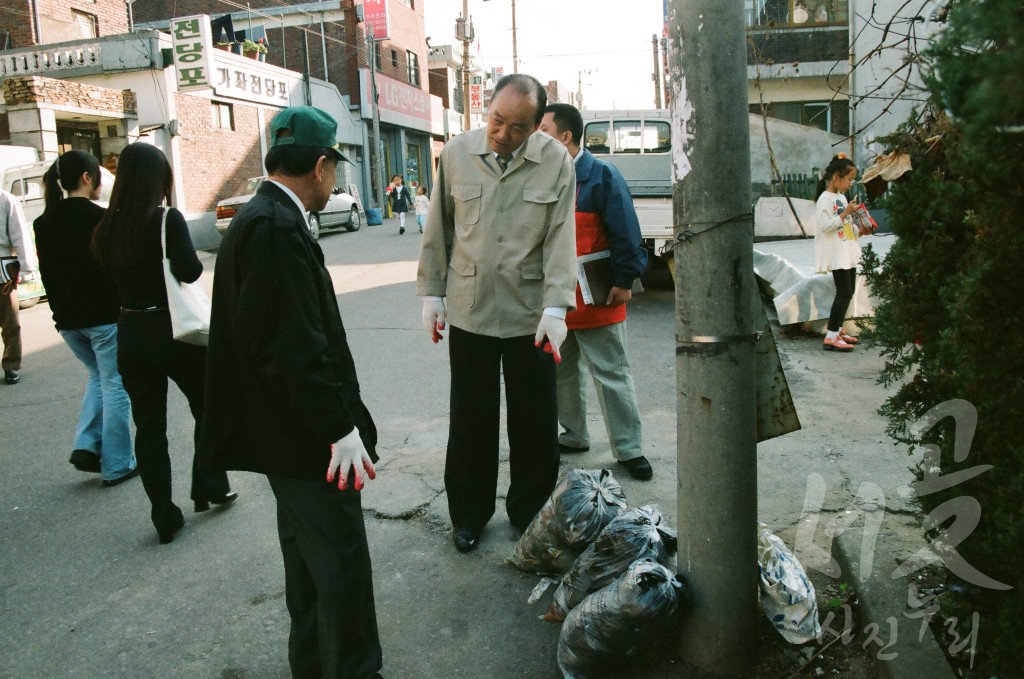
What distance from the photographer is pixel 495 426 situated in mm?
3672

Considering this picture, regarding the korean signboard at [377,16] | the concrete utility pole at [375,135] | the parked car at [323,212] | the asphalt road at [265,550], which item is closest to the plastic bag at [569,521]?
the asphalt road at [265,550]

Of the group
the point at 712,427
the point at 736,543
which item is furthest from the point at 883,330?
the point at 736,543

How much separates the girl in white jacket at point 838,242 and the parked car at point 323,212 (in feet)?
45.4

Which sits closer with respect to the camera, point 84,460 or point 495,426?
point 495,426

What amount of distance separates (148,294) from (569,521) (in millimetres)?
2280

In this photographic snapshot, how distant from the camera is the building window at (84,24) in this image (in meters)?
25.5

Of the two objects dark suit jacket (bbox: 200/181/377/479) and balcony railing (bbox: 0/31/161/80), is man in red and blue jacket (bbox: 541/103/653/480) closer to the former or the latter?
dark suit jacket (bbox: 200/181/377/479)

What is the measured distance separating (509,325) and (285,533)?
1327 millimetres

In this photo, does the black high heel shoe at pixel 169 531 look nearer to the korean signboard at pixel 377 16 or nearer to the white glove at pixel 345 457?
the white glove at pixel 345 457

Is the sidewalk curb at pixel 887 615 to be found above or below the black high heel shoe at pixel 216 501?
above

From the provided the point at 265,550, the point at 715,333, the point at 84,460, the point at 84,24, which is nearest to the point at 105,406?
the point at 84,460

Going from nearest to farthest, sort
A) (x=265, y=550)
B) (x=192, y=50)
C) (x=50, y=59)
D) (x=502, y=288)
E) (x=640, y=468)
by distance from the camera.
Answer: (x=502, y=288)
(x=265, y=550)
(x=640, y=468)
(x=192, y=50)
(x=50, y=59)

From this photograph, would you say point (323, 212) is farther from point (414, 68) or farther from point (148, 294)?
point (414, 68)

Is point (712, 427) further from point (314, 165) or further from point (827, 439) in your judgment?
point (827, 439)
